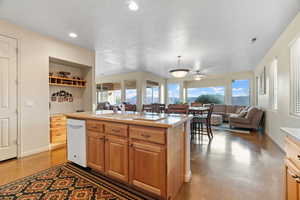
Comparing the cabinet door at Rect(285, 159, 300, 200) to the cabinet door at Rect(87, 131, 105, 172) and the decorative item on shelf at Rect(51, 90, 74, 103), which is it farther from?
the decorative item on shelf at Rect(51, 90, 74, 103)

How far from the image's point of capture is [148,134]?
5.08ft

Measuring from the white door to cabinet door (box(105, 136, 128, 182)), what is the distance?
232cm

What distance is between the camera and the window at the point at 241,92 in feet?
24.3

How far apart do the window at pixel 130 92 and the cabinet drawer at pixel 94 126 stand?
17.8 feet

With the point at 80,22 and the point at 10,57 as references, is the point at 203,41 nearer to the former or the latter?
the point at 80,22

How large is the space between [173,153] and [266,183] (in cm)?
151

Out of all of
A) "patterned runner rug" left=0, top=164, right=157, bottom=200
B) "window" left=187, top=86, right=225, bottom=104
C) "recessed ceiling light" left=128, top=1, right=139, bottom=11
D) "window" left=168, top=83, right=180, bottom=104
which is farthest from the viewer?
"window" left=168, top=83, right=180, bottom=104

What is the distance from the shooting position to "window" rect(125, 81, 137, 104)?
762 centimetres

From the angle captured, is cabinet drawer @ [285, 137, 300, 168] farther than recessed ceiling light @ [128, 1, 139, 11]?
No

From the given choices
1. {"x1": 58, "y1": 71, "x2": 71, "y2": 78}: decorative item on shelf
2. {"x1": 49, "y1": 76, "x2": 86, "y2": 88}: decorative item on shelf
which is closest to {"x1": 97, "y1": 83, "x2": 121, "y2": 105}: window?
{"x1": 49, "y1": 76, "x2": 86, "y2": 88}: decorative item on shelf

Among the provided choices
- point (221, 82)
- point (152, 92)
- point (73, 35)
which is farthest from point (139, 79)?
point (221, 82)

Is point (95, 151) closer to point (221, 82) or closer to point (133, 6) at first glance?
point (133, 6)

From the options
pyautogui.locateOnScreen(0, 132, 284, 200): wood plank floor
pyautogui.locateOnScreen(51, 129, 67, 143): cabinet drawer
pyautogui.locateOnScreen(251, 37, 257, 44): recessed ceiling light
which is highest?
pyautogui.locateOnScreen(251, 37, 257, 44): recessed ceiling light

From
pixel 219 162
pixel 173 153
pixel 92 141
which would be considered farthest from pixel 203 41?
pixel 92 141
